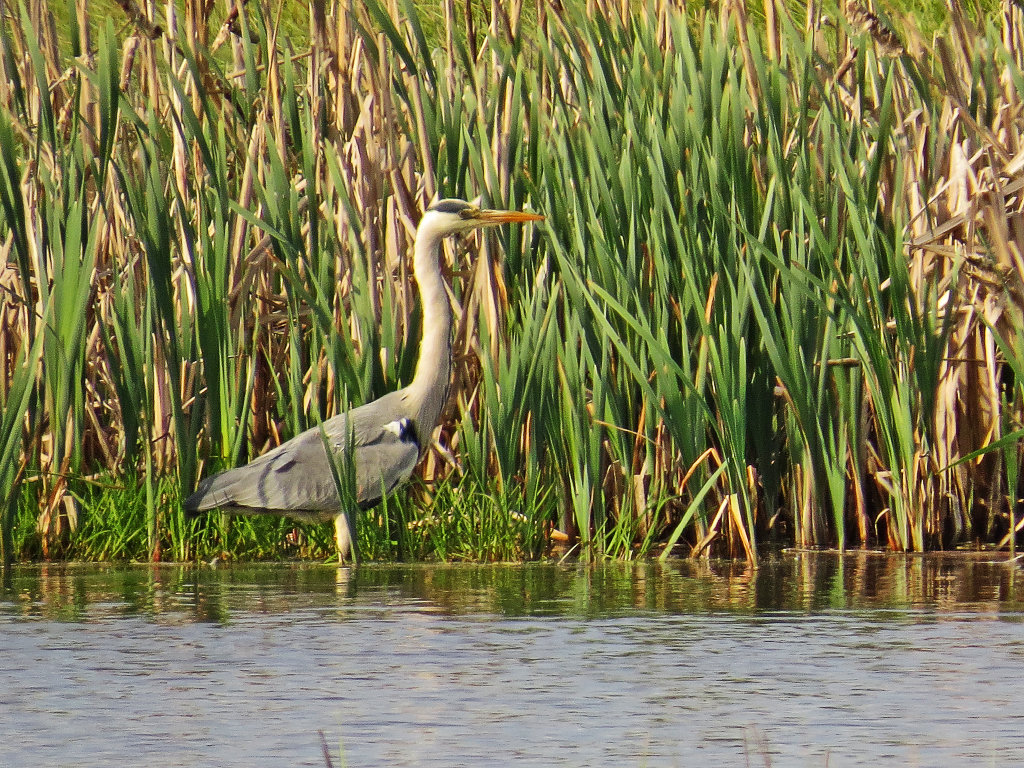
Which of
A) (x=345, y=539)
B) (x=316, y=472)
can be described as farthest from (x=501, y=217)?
(x=345, y=539)

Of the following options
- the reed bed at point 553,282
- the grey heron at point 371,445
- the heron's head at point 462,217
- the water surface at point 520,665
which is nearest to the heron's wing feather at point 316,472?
the grey heron at point 371,445

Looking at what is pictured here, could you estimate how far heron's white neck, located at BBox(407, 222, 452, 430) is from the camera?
579 cm

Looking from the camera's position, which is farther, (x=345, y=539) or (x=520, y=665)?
(x=345, y=539)

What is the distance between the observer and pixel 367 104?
6090 mm

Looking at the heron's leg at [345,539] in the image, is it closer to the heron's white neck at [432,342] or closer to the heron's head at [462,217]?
the heron's white neck at [432,342]

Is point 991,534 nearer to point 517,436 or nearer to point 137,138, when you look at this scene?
point 517,436

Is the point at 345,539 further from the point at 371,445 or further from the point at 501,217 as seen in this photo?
the point at 501,217

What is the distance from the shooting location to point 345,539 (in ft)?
18.7

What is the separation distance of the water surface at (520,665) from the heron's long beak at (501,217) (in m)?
1.08

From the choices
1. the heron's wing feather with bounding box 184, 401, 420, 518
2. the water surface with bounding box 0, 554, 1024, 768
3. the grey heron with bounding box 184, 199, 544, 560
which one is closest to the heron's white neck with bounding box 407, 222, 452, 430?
the grey heron with bounding box 184, 199, 544, 560

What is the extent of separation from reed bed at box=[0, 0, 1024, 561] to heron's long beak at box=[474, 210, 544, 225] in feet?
0.22

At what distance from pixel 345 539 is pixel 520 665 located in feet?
6.10

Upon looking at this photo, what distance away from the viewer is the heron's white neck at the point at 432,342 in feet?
19.0

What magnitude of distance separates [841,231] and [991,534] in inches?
43.0
